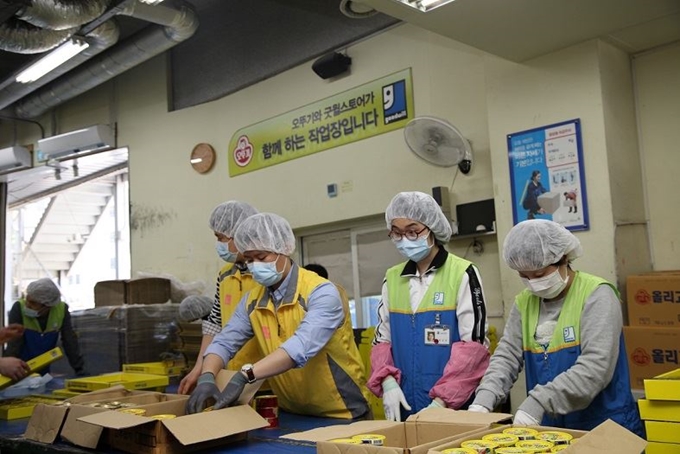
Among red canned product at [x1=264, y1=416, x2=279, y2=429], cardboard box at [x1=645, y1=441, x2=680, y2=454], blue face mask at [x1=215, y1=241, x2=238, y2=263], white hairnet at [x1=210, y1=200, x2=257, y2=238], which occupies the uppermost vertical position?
white hairnet at [x1=210, y1=200, x2=257, y2=238]

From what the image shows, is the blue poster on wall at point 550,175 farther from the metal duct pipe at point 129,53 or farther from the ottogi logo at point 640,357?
the metal duct pipe at point 129,53

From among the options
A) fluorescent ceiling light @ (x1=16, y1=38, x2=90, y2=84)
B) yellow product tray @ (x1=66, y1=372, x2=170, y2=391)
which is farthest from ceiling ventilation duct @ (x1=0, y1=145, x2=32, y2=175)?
yellow product tray @ (x1=66, y1=372, x2=170, y2=391)

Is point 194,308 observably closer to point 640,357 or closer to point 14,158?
point 640,357

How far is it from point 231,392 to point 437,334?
2.45 ft

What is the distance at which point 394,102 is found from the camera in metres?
4.45

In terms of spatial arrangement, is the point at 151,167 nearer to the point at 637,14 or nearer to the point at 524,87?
the point at 524,87

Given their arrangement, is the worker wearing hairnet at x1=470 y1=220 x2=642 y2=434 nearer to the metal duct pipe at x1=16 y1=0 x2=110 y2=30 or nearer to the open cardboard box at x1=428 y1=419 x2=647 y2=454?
the open cardboard box at x1=428 y1=419 x2=647 y2=454

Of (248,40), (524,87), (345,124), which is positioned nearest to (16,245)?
(248,40)

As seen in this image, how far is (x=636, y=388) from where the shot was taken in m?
3.08

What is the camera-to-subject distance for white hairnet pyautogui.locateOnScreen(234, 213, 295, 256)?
2434mm

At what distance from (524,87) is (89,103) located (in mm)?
5418

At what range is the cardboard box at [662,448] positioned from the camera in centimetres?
172

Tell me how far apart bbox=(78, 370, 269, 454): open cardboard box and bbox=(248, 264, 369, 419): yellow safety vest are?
13.4 inches

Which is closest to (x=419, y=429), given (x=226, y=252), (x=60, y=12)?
(x=226, y=252)
